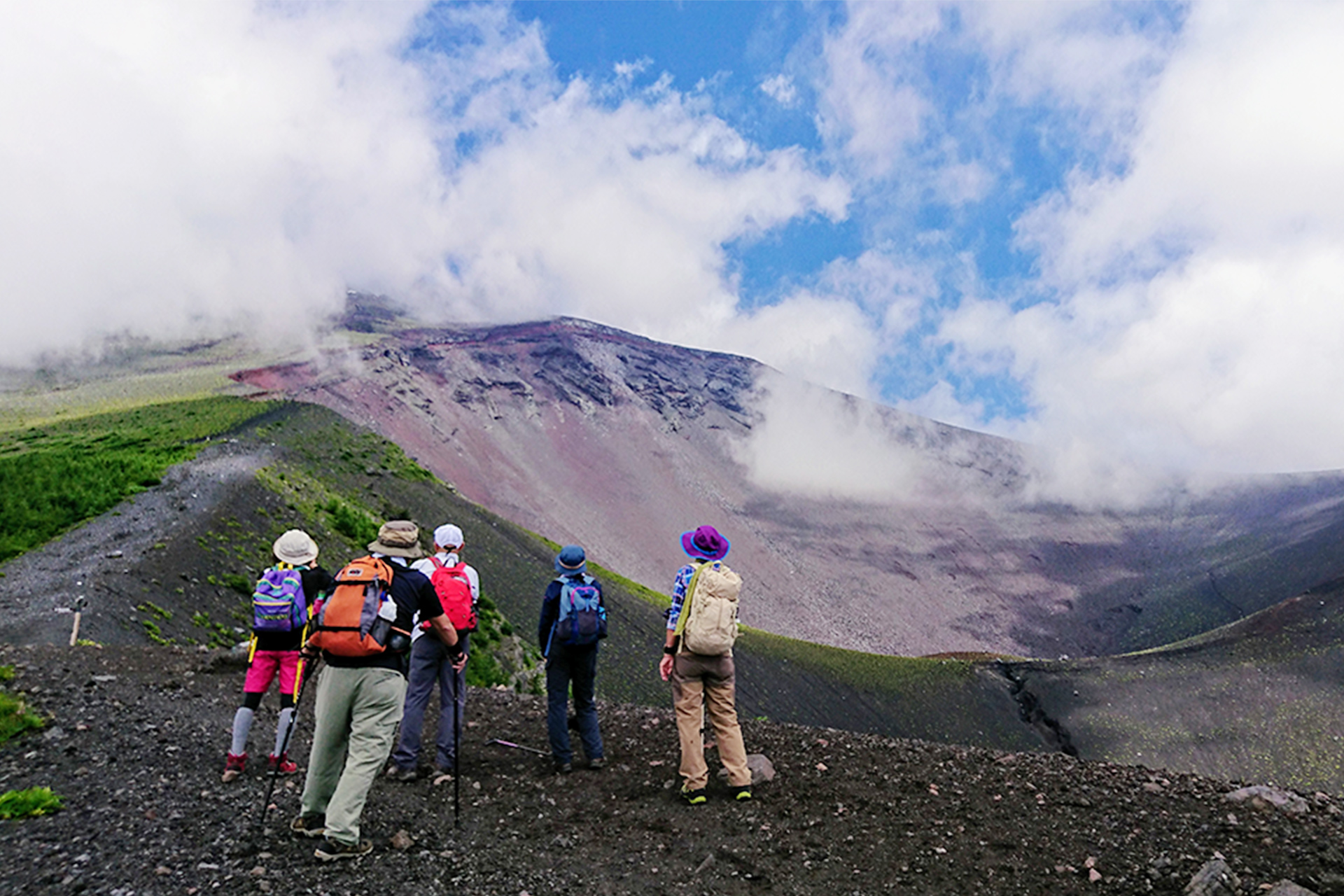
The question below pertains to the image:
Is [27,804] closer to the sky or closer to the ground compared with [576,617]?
closer to the ground

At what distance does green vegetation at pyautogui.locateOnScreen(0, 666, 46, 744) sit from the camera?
7.63m

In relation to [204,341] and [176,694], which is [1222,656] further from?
[204,341]

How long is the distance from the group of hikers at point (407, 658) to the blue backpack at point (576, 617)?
0.04ft

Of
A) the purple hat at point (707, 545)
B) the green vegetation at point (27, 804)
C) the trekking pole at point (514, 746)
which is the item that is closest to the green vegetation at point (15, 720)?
the green vegetation at point (27, 804)

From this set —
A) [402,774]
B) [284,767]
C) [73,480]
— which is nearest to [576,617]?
[402,774]

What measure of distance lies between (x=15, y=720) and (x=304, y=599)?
3061 mm

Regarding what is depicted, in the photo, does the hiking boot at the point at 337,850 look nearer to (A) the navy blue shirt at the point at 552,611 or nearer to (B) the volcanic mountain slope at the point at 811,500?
(A) the navy blue shirt at the point at 552,611

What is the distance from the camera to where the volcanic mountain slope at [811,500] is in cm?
11244

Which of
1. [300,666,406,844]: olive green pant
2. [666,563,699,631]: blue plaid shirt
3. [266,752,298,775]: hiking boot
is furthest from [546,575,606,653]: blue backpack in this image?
[266,752,298,775]: hiking boot

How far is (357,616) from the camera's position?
596cm

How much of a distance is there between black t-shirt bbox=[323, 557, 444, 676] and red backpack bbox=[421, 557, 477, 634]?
1.55m

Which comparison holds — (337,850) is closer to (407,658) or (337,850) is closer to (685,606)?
(407,658)

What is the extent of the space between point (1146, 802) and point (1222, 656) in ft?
215

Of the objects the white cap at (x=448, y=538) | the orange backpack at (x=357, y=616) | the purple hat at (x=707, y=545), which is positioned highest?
the purple hat at (x=707, y=545)
